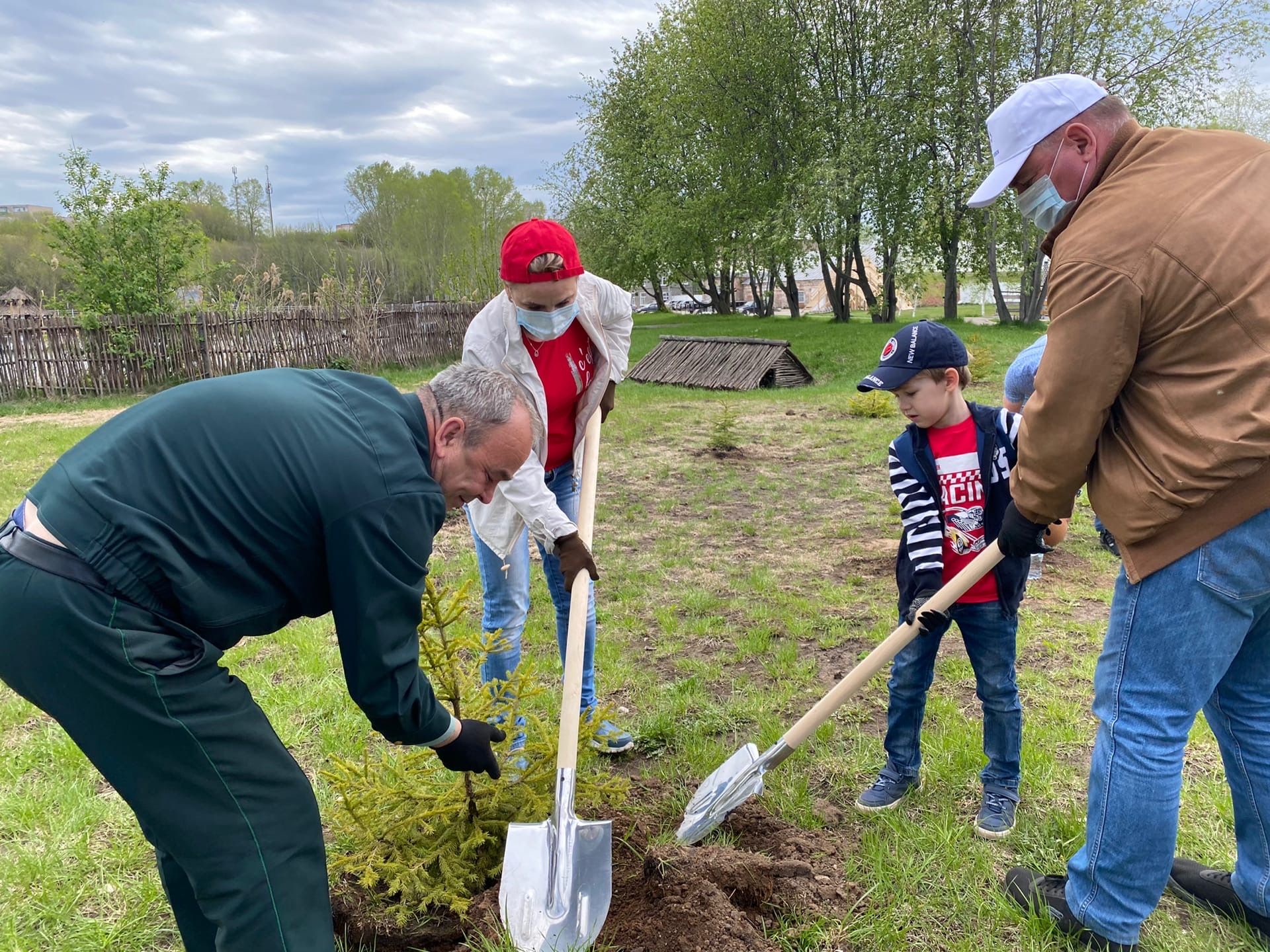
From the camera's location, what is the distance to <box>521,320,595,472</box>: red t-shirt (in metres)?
3.27

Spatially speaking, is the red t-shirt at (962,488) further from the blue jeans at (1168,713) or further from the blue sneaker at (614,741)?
the blue sneaker at (614,741)

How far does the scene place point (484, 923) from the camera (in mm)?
2445

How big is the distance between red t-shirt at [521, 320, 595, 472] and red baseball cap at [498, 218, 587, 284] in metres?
0.27

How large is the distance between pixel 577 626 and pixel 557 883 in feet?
2.71

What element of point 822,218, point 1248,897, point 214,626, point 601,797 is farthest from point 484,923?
point 822,218

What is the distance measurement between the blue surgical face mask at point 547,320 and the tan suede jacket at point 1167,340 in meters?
1.71

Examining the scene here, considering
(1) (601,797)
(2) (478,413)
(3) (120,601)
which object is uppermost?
(2) (478,413)

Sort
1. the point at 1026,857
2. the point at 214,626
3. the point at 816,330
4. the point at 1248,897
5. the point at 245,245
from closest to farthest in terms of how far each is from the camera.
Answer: the point at 214,626 < the point at 1248,897 < the point at 1026,857 < the point at 816,330 < the point at 245,245

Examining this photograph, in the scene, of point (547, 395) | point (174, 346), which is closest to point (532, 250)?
point (547, 395)

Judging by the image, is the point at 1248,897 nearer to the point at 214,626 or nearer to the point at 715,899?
the point at 715,899

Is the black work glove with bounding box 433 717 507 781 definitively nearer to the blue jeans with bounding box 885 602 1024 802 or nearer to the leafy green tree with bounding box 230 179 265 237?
the blue jeans with bounding box 885 602 1024 802

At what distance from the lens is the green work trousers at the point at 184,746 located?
168 cm

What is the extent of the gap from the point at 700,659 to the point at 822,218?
19747 millimetres

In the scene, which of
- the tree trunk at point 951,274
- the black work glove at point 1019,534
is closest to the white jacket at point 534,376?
the black work glove at point 1019,534
